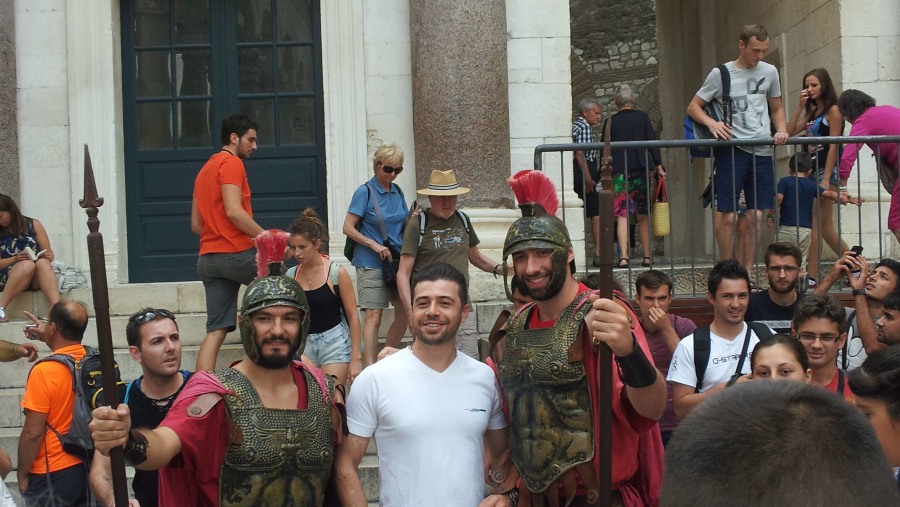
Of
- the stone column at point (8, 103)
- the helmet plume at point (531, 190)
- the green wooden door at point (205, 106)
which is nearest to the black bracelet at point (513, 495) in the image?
the helmet plume at point (531, 190)

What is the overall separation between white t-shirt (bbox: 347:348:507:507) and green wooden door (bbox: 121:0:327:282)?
602cm

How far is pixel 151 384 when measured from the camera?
498 cm

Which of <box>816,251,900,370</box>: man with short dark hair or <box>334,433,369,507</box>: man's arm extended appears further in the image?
<box>816,251,900,370</box>: man with short dark hair

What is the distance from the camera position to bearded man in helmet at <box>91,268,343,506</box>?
4.00 metres

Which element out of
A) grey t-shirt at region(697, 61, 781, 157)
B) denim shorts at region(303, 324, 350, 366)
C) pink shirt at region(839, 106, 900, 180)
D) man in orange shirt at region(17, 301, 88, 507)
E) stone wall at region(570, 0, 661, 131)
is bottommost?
man in orange shirt at region(17, 301, 88, 507)

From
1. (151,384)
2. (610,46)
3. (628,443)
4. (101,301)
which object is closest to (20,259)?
(151,384)

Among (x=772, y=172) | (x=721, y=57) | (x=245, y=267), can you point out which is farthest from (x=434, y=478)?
(x=721, y=57)

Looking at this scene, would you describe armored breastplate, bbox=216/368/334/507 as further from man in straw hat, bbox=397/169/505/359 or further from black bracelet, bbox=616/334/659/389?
man in straw hat, bbox=397/169/505/359

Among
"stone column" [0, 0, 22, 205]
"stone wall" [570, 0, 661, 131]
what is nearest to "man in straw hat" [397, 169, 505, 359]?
"stone column" [0, 0, 22, 205]

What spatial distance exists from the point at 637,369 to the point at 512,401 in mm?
589

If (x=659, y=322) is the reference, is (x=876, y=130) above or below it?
above

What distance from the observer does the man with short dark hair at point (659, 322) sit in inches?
244

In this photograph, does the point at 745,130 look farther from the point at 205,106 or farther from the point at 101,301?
the point at 101,301

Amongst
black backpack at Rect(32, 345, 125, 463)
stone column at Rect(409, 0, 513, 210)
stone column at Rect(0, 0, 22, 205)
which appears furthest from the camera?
stone column at Rect(0, 0, 22, 205)
